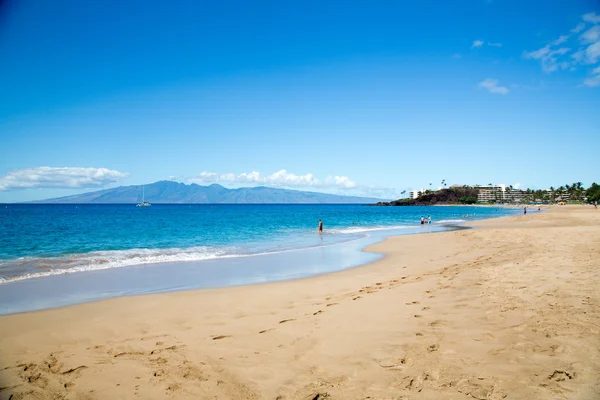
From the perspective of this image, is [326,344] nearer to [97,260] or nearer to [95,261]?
[95,261]

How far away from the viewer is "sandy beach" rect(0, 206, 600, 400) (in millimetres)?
4398

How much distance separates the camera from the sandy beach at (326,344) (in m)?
4.40

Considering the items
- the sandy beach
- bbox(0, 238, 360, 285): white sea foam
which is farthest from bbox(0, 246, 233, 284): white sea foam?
the sandy beach

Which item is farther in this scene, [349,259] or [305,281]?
[349,259]

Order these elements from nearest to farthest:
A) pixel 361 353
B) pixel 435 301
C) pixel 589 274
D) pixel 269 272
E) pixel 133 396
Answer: pixel 133 396
pixel 361 353
pixel 435 301
pixel 589 274
pixel 269 272

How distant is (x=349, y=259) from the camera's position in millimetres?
18234

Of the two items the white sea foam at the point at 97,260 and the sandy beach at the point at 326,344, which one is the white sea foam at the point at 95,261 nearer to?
the white sea foam at the point at 97,260

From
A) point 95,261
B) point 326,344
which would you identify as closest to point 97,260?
point 95,261

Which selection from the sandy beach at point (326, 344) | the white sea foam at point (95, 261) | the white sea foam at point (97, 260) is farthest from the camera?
the white sea foam at point (95, 261)

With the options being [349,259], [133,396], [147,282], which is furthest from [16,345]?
[349,259]

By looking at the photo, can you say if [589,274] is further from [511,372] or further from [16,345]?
[16,345]

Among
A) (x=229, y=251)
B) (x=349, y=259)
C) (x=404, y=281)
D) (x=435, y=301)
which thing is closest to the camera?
(x=435, y=301)

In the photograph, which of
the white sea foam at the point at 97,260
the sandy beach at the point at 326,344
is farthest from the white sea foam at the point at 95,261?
the sandy beach at the point at 326,344

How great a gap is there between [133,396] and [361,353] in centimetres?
339
